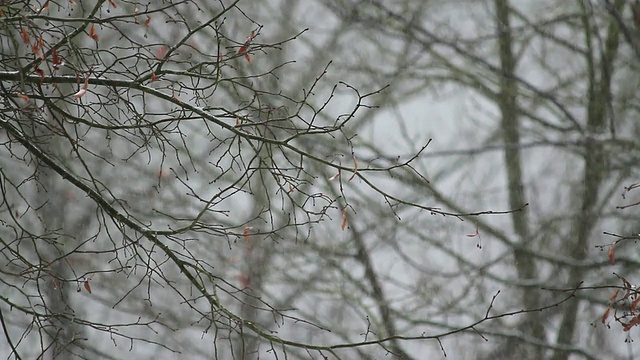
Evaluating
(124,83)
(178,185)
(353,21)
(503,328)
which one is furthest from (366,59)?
(124,83)

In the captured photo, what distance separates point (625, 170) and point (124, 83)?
714 cm

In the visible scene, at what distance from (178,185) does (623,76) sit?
8.03 meters

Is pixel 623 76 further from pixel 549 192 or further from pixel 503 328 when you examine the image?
pixel 503 328

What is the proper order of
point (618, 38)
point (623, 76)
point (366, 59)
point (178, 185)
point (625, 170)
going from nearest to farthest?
point (625, 170) → point (618, 38) → point (623, 76) → point (366, 59) → point (178, 185)

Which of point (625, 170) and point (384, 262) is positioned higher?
point (384, 262)

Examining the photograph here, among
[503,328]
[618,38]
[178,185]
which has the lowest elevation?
[503,328]

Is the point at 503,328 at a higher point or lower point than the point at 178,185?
lower

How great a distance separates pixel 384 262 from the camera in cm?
1505

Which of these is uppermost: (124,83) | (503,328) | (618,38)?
(618,38)

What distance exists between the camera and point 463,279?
11086mm

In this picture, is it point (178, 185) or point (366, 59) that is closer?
point (366, 59)

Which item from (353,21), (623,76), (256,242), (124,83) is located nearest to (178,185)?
(256,242)

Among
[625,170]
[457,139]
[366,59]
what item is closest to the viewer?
[625,170]

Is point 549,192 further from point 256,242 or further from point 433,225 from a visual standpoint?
point 256,242
